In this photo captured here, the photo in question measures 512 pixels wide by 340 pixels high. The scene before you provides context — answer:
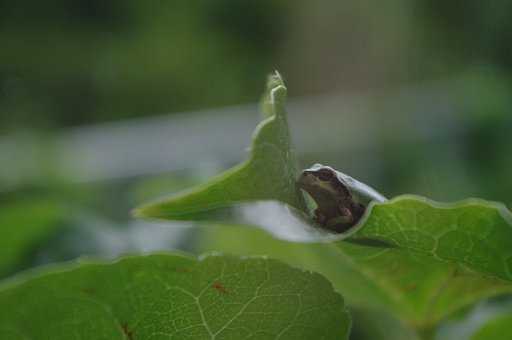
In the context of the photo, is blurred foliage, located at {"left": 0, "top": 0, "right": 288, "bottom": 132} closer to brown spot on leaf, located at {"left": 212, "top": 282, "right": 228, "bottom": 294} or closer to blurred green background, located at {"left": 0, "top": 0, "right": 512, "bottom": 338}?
blurred green background, located at {"left": 0, "top": 0, "right": 512, "bottom": 338}

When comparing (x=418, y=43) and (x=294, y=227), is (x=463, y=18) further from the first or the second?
(x=294, y=227)

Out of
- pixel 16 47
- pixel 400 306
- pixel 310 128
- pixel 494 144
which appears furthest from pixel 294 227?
pixel 16 47

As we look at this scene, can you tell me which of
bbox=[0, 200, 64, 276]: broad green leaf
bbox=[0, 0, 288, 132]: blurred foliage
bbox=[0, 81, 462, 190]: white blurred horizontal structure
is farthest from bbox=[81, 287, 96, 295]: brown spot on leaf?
bbox=[0, 0, 288, 132]: blurred foliage

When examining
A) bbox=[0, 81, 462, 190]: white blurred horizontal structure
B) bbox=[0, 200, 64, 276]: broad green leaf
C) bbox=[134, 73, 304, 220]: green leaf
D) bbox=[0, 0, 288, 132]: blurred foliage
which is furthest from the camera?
bbox=[0, 0, 288, 132]: blurred foliage

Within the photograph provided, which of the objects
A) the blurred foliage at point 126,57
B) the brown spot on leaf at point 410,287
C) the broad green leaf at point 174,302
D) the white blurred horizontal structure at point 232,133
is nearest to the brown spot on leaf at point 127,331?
the broad green leaf at point 174,302

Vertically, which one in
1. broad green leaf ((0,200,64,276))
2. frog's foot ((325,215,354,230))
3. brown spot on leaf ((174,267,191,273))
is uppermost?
frog's foot ((325,215,354,230))

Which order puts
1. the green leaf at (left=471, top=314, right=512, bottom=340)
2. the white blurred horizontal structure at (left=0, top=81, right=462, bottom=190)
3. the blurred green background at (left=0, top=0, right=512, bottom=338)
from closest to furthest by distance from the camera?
the green leaf at (left=471, top=314, right=512, bottom=340) < the blurred green background at (left=0, top=0, right=512, bottom=338) < the white blurred horizontal structure at (left=0, top=81, right=462, bottom=190)

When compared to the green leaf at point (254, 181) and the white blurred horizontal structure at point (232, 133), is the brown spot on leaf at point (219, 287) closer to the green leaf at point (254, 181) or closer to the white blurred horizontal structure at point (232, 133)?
the green leaf at point (254, 181)

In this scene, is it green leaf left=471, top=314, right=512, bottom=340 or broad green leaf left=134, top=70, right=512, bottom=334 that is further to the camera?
green leaf left=471, top=314, right=512, bottom=340
